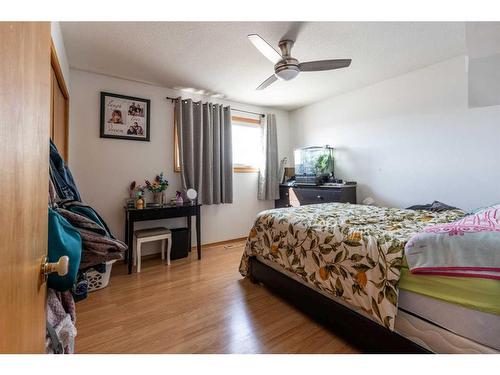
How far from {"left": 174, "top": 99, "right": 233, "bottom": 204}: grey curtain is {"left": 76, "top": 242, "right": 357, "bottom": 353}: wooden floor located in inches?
52.9

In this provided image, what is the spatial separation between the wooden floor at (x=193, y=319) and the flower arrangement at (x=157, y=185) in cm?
108

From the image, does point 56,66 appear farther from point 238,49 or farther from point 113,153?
point 238,49

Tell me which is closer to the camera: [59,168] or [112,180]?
[59,168]

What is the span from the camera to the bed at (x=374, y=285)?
1006mm

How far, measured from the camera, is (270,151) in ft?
13.6

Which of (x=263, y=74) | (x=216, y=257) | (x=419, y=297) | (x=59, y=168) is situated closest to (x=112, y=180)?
(x=59, y=168)

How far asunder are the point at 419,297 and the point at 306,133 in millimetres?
3488

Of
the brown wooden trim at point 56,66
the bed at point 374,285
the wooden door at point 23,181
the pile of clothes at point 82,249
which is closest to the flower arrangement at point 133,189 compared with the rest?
the brown wooden trim at point 56,66

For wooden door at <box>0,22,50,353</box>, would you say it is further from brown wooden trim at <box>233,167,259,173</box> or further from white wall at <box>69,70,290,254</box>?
brown wooden trim at <box>233,167,259,173</box>

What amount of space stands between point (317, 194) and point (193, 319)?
244cm

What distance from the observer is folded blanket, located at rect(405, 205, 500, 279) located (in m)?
0.99

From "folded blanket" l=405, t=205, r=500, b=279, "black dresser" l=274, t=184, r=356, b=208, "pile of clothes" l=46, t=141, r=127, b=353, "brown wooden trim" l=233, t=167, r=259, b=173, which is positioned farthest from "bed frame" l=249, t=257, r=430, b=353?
"brown wooden trim" l=233, t=167, r=259, b=173

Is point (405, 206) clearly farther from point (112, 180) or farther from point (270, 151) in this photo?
point (112, 180)

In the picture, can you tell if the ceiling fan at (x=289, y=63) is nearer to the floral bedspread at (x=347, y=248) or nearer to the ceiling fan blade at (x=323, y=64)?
the ceiling fan blade at (x=323, y=64)
